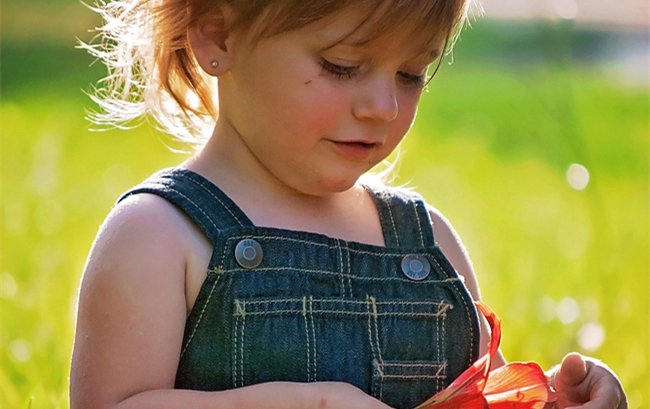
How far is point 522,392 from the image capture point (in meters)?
1.51

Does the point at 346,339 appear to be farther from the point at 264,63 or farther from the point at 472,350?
the point at 264,63

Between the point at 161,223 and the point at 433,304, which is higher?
the point at 161,223

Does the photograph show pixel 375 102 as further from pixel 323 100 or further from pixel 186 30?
pixel 186 30

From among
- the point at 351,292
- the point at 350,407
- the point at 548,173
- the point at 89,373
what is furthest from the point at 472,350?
the point at 548,173

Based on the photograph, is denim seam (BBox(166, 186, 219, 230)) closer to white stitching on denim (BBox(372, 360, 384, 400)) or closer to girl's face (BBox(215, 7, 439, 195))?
girl's face (BBox(215, 7, 439, 195))

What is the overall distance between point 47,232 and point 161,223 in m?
1.83

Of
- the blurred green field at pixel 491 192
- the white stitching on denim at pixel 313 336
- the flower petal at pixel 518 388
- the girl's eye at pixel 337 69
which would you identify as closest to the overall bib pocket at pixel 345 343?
the white stitching on denim at pixel 313 336

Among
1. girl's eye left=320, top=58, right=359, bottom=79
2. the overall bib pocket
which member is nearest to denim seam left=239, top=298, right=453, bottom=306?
the overall bib pocket

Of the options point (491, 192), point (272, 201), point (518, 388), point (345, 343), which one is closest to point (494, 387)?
point (518, 388)

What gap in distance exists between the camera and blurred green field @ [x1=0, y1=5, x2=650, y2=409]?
8.52 feet

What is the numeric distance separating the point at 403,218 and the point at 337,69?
1.24 ft

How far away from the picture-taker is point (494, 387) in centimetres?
152

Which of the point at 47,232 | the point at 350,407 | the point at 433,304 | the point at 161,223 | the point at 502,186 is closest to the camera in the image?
the point at 350,407

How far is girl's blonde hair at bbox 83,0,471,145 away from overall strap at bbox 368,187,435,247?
30cm
